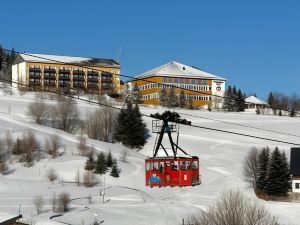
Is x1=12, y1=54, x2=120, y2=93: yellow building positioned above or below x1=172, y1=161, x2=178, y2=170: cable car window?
above

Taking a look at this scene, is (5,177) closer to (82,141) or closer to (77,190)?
(77,190)

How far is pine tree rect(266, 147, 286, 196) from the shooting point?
6269 centimetres

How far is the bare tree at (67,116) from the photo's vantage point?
327 ft

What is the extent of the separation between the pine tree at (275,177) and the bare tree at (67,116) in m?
44.8

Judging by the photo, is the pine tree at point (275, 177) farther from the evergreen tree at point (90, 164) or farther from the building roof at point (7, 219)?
the building roof at point (7, 219)

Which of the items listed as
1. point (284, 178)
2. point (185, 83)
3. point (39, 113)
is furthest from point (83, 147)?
point (185, 83)

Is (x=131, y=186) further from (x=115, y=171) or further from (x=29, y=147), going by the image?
(x=29, y=147)

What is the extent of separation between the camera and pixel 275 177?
63219 millimetres

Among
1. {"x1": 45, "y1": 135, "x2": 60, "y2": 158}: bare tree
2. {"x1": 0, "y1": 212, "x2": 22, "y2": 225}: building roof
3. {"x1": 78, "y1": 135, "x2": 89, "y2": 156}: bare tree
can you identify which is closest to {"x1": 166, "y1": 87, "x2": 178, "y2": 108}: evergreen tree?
{"x1": 78, "y1": 135, "x2": 89, "y2": 156}: bare tree

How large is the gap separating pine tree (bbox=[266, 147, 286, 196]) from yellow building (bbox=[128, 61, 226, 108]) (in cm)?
8490

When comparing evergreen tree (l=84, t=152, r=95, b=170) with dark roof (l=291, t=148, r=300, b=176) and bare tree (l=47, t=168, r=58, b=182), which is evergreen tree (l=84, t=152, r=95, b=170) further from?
dark roof (l=291, t=148, r=300, b=176)

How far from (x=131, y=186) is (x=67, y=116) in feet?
128

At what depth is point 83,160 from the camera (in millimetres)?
71312

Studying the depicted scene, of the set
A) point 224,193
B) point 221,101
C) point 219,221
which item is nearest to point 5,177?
point 224,193
